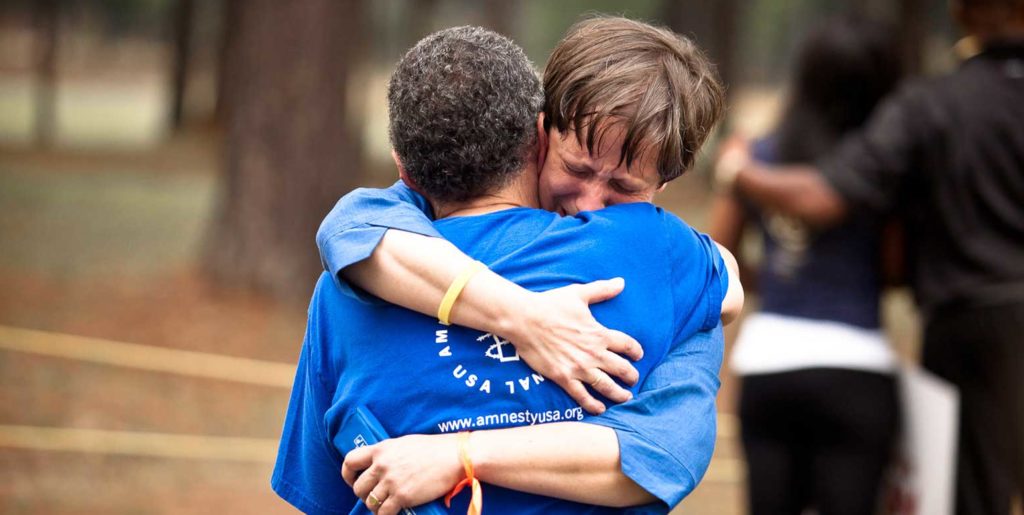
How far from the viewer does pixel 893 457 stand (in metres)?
3.78

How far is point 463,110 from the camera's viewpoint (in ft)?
5.41

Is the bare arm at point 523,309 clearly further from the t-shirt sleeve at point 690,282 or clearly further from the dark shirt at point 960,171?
the dark shirt at point 960,171

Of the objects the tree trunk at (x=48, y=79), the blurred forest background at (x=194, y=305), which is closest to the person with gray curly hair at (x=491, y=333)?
the blurred forest background at (x=194, y=305)

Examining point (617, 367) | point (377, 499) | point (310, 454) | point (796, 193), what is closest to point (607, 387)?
point (617, 367)

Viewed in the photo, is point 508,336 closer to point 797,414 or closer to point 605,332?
point 605,332

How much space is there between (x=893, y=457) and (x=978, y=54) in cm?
128

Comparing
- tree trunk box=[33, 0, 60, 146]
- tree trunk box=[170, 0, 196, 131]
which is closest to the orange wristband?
tree trunk box=[33, 0, 60, 146]

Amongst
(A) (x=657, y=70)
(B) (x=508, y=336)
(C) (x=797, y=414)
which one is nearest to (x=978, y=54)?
(C) (x=797, y=414)

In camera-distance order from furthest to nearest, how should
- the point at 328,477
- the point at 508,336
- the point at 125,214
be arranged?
the point at 125,214, the point at 328,477, the point at 508,336

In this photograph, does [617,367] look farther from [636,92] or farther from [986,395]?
[986,395]

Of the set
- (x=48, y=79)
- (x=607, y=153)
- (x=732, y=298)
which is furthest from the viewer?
(x=48, y=79)

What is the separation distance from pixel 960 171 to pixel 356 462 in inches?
96.1

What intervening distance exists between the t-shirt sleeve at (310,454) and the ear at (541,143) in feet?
1.26

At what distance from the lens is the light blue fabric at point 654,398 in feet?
5.61
